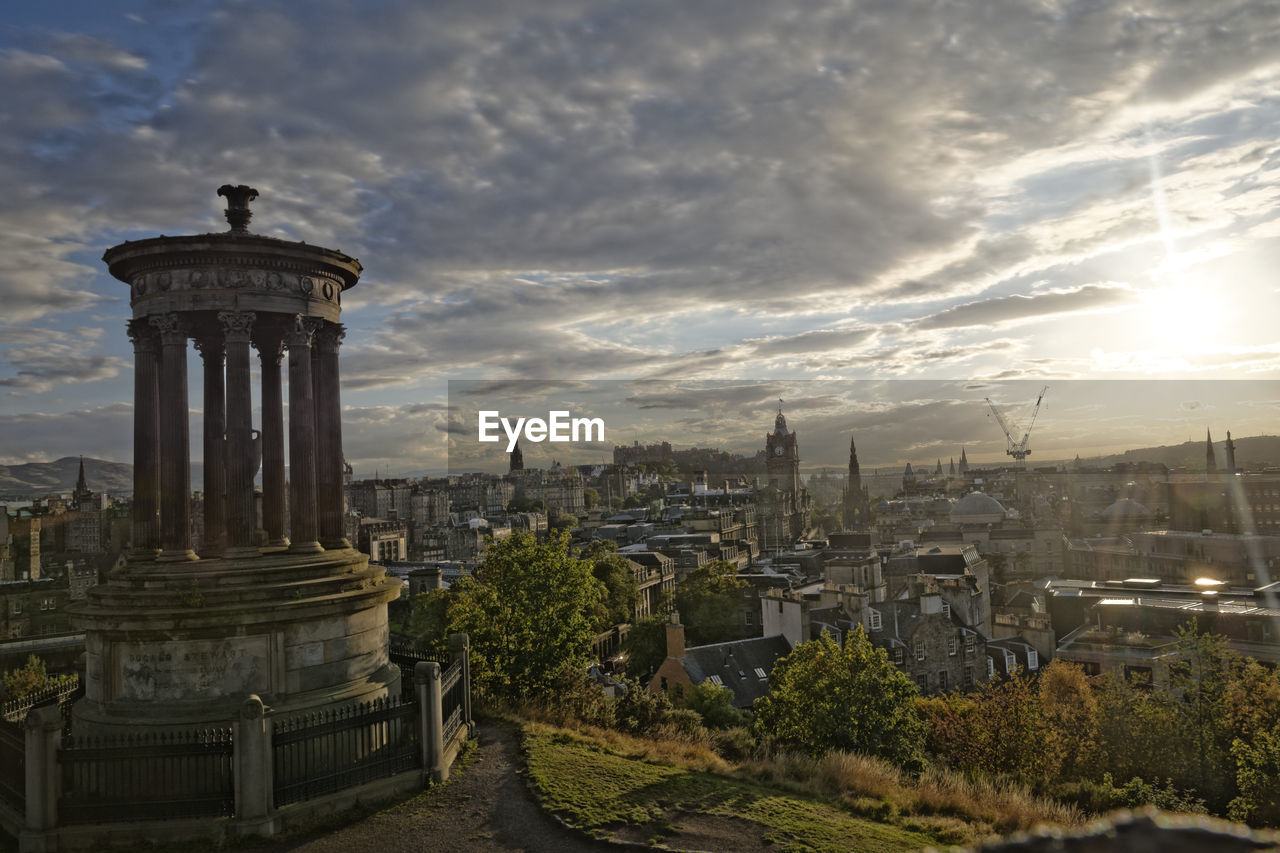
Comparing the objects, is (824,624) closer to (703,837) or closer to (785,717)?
(785,717)

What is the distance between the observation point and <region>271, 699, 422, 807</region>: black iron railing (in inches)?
555

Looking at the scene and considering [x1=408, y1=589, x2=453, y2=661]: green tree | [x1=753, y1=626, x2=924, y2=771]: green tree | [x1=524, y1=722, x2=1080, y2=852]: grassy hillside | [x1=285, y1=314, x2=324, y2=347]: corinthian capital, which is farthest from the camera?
[x1=408, y1=589, x2=453, y2=661]: green tree

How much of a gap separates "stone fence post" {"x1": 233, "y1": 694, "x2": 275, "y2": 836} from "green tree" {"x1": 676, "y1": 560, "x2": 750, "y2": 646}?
55680 millimetres

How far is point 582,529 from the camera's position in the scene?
515 ft

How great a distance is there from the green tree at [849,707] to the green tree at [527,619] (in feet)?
23.8

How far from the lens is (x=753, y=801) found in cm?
1534

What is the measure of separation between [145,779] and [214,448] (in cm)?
783

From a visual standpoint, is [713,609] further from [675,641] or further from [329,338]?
[329,338]

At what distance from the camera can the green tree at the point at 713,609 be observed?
69688mm

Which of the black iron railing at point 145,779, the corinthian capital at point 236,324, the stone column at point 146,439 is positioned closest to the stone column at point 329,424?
the corinthian capital at point 236,324

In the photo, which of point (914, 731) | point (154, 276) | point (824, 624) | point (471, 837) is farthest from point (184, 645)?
point (824, 624)

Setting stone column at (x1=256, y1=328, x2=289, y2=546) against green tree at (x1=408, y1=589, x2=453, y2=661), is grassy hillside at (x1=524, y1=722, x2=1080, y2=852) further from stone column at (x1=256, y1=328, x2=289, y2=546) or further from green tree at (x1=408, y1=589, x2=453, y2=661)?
green tree at (x1=408, y1=589, x2=453, y2=661)

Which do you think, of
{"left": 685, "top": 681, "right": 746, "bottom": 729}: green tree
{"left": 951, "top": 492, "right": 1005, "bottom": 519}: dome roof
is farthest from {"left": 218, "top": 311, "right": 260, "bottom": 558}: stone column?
{"left": 951, "top": 492, "right": 1005, "bottom": 519}: dome roof

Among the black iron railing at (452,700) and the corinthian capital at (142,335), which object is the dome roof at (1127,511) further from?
the corinthian capital at (142,335)
